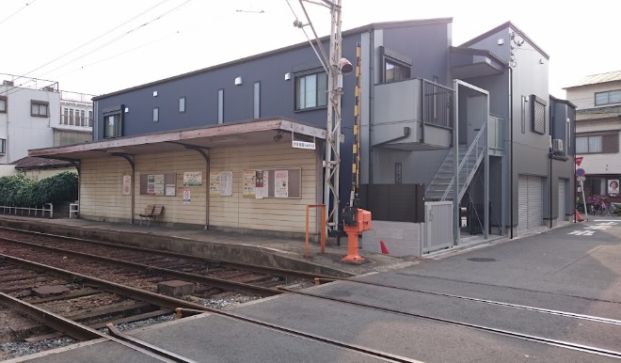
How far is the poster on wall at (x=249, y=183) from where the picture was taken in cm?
1509

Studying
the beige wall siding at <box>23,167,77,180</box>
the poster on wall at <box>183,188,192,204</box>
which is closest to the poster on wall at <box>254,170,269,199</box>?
the poster on wall at <box>183,188,192,204</box>

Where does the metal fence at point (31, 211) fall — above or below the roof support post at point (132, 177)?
below

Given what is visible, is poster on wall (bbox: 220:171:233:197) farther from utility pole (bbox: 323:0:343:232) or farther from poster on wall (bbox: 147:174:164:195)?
utility pole (bbox: 323:0:343:232)

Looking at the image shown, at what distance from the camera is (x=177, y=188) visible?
58.1 feet

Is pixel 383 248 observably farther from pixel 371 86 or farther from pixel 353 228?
pixel 371 86

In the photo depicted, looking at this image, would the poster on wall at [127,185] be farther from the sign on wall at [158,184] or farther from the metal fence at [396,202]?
the metal fence at [396,202]

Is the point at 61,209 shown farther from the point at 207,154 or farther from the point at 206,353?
the point at 206,353

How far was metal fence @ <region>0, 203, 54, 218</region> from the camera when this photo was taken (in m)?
24.5

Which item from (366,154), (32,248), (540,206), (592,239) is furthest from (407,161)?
(32,248)

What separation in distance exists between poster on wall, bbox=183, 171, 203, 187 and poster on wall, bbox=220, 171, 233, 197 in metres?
1.12

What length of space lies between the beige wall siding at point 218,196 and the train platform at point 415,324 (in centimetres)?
511

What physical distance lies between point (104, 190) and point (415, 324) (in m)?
18.4

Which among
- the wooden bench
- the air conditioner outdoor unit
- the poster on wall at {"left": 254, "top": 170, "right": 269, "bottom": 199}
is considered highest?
the air conditioner outdoor unit

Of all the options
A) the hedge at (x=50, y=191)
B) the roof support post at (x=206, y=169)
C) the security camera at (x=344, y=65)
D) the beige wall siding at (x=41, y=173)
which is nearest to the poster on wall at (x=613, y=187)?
the roof support post at (x=206, y=169)
